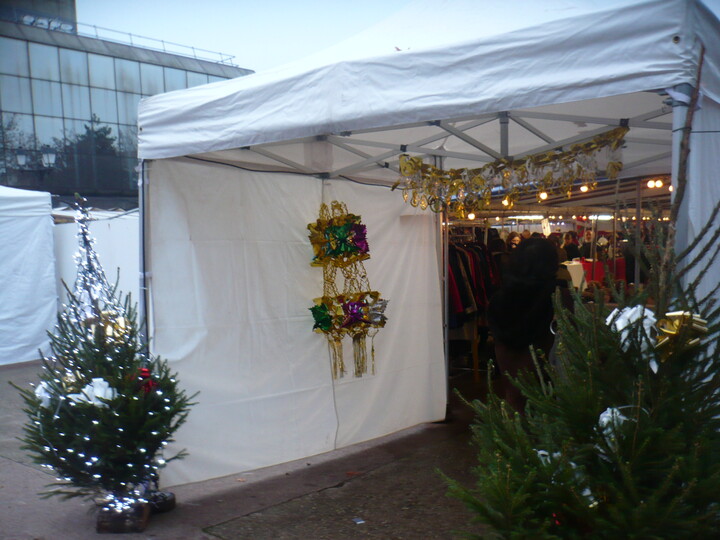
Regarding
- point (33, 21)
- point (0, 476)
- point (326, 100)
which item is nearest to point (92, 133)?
point (33, 21)

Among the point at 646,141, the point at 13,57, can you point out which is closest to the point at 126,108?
the point at 13,57

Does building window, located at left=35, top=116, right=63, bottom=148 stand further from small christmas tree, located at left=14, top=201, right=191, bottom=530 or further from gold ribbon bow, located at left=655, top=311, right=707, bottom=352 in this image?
gold ribbon bow, located at left=655, top=311, right=707, bottom=352

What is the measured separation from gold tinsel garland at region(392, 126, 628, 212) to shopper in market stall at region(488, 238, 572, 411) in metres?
0.54

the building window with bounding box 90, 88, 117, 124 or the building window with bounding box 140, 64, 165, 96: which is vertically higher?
the building window with bounding box 140, 64, 165, 96

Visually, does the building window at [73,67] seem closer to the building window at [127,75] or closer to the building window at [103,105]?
the building window at [103,105]

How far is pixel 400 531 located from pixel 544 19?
10.0 feet

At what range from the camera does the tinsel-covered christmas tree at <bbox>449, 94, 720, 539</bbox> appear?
1915 millimetres

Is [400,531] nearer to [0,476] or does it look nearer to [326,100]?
[326,100]

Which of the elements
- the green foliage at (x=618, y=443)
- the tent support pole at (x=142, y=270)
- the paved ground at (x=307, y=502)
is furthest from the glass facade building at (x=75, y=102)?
the green foliage at (x=618, y=443)

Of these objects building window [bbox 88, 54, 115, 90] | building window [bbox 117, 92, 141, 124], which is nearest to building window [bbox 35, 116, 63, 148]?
building window [bbox 88, 54, 115, 90]

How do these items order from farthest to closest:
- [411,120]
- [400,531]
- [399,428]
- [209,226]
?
[399,428]
[209,226]
[400,531]
[411,120]

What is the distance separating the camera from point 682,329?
2.05m

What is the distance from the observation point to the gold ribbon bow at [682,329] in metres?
2.05

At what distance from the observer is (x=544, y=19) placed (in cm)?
291
